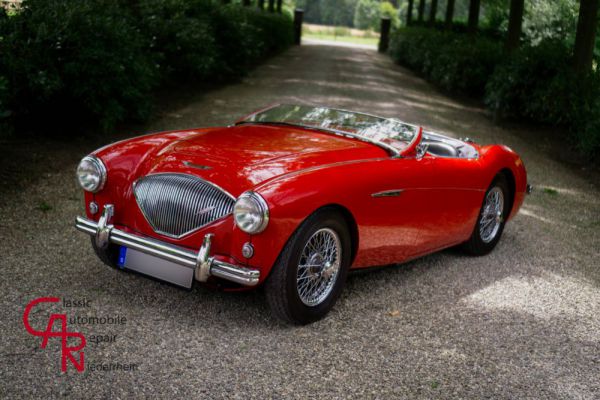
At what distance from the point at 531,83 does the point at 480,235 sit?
8.29m

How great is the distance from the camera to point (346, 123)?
5.28 metres

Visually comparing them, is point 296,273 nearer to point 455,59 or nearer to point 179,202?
point 179,202

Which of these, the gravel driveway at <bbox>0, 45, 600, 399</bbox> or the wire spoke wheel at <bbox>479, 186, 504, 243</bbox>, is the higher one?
the wire spoke wheel at <bbox>479, 186, 504, 243</bbox>

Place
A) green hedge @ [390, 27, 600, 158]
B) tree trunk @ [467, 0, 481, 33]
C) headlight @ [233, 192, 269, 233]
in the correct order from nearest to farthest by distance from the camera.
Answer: headlight @ [233, 192, 269, 233], green hedge @ [390, 27, 600, 158], tree trunk @ [467, 0, 481, 33]

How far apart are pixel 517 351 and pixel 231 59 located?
1327 centimetres

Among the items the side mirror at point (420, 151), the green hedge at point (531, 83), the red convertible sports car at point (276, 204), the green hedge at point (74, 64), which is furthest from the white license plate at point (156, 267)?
the green hedge at point (531, 83)

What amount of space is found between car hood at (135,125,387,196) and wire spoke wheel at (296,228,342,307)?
454 millimetres

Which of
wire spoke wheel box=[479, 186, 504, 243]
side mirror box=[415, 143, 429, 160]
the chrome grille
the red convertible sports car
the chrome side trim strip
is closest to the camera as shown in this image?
the red convertible sports car

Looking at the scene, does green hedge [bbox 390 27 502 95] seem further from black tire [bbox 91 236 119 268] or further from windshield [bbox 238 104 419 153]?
black tire [bbox 91 236 119 268]

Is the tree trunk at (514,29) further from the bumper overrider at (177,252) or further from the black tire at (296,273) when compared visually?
the bumper overrider at (177,252)

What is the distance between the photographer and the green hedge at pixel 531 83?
1080 centimetres

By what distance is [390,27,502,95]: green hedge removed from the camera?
1684 cm

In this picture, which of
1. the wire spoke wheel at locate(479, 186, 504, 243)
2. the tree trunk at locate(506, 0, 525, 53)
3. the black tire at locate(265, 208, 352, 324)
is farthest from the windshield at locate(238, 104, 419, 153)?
the tree trunk at locate(506, 0, 525, 53)

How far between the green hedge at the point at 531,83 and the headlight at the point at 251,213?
7.48 m
